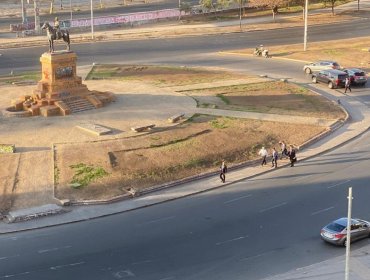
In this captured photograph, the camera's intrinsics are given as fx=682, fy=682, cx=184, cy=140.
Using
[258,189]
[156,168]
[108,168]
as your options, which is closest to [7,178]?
[108,168]

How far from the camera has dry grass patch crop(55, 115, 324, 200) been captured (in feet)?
122

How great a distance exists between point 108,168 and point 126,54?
42906mm

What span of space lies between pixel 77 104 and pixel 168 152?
12.0 meters

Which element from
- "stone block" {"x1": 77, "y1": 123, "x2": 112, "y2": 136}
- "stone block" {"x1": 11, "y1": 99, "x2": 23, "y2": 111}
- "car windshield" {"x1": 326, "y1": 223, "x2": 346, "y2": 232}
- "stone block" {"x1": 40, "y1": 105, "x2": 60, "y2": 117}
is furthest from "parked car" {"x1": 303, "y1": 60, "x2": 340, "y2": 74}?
"car windshield" {"x1": 326, "y1": 223, "x2": 346, "y2": 232}

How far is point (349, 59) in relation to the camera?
2884 inches

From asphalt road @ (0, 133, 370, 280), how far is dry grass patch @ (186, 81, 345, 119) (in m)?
14.0

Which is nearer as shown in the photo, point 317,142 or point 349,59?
point 317,142

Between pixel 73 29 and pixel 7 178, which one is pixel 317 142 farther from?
pixel 73 29

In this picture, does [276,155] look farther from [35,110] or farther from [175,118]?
[35,110]

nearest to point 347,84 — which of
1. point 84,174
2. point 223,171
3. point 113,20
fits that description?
point 223,171

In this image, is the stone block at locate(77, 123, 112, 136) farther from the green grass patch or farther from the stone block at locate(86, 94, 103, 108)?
the green grass patch

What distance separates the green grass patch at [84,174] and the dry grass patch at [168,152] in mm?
245

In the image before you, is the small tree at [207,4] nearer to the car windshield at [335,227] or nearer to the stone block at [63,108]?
the stone block at [63,108]

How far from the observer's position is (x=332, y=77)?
6116 centimetres
